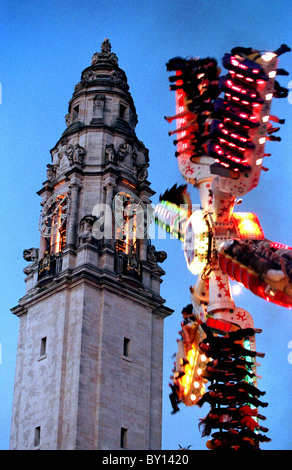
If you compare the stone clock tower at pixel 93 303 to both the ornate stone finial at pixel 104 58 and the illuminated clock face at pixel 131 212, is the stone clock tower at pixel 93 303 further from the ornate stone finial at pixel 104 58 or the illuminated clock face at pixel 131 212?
the ornate stone finial at pixel 104 58

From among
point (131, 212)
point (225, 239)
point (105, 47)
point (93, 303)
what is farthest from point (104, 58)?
point (225, 239)

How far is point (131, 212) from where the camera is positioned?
160 feet

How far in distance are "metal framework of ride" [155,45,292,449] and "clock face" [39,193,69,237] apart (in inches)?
603

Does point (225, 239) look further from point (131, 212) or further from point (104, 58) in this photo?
point (104, 58)

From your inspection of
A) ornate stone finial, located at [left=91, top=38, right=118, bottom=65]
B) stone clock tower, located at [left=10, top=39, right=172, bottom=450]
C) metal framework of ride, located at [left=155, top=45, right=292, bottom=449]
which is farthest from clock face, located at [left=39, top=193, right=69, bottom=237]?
metal framework of ride, located at [left=155, top=45, right=292, bottom=449]

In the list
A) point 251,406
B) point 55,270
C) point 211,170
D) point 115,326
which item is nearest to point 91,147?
point 55,270

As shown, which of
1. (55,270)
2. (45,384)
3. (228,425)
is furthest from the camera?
(55,270)

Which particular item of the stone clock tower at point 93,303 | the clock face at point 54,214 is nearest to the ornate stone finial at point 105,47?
the stone clock tower at point 93,303

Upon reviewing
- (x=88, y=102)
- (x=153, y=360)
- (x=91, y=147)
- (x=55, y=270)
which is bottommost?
(x=153, y=360)

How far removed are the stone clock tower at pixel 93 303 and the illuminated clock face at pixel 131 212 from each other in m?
0.06

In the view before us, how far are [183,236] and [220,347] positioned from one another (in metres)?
5.59

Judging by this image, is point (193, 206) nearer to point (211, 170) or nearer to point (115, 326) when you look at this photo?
point (211, 170)

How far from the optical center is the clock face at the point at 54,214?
47969 millimetres
